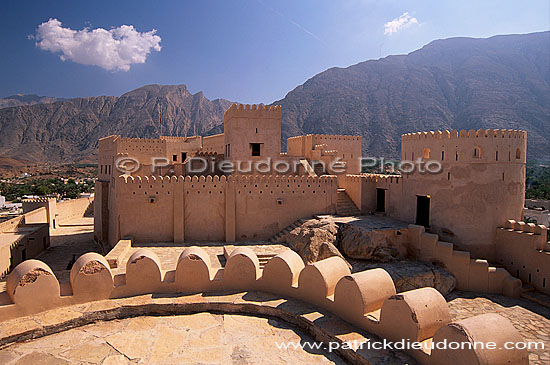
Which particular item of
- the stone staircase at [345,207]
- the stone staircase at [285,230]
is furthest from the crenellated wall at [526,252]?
the stone staircase at [285,230]

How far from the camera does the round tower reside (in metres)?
12.1

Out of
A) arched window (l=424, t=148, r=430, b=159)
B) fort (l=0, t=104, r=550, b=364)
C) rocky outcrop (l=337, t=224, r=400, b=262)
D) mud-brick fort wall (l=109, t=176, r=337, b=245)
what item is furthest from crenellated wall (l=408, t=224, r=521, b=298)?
mud-brick fort wall (l=109, t=176, r=337, b=245)

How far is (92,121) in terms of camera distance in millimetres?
105812

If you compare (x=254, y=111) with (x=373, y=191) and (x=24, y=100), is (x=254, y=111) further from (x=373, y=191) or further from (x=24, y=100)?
(x=24, y=100)

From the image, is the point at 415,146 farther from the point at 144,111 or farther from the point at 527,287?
the point at 144,111

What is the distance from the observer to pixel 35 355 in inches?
141

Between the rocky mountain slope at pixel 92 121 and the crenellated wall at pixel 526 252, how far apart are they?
313ft

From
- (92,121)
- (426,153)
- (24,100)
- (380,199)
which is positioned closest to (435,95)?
(380,199)

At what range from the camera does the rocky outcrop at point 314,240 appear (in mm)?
11703

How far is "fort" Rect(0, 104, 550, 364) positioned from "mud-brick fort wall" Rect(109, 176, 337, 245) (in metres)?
0.04

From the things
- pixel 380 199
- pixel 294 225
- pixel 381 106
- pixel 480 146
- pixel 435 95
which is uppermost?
pixel 435 95

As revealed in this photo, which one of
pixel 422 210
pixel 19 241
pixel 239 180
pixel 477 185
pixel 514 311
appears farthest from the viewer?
pixel 19 241
